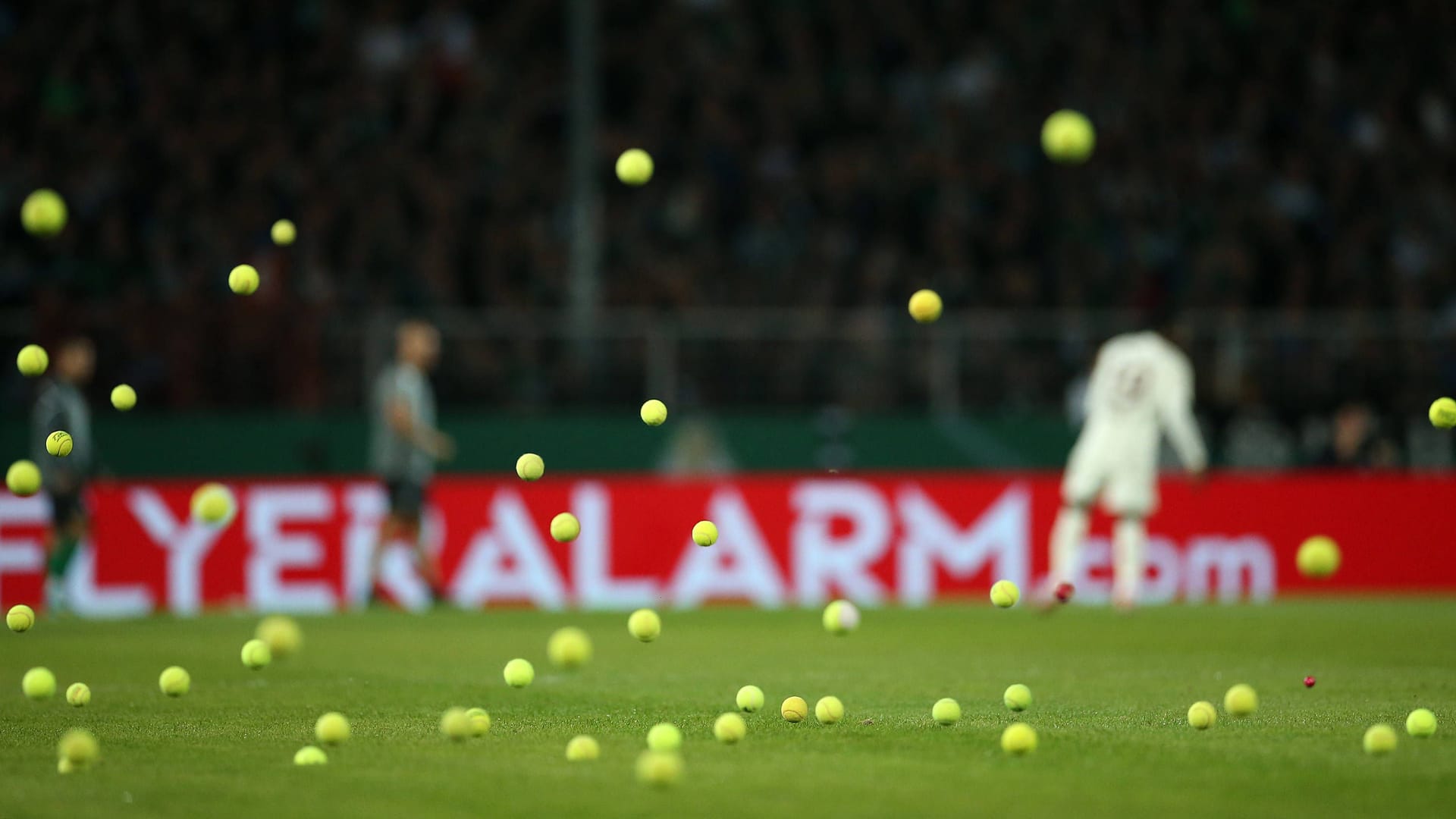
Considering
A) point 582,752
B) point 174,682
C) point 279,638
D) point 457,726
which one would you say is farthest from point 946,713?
point 174,682

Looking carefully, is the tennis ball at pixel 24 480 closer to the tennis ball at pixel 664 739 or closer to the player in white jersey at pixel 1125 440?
the tennis ball at pixel 664 739

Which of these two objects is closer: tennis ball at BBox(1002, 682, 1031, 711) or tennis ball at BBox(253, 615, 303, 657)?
tennis ball at BBox(253, 615, 303, 657)

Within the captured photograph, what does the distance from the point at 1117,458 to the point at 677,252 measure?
7.86 meters

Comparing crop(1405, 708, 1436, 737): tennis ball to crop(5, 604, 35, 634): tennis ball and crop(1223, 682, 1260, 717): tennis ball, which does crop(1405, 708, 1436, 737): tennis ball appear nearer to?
crop(1223, 682, 1260, 717): tennis ball

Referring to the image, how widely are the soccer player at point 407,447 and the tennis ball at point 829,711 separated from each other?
9182mm

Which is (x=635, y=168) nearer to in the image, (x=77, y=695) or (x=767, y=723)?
(x=767, y=723)

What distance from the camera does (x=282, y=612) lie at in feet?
59.5

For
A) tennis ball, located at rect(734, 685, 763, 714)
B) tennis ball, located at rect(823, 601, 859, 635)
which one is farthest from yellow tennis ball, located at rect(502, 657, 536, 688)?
tennis ball, located at rect(823, 601, 859, 635)

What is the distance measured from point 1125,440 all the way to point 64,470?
8616 millimetres

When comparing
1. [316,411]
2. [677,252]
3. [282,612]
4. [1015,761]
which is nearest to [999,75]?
[677,252]

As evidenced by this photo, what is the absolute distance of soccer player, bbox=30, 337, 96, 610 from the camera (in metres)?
16.0

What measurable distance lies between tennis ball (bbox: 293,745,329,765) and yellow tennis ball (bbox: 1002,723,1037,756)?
→ 2.41 metres

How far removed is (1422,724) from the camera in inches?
292

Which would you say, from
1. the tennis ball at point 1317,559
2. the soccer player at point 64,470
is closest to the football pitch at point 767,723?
the tennis ball at point 1317,559
